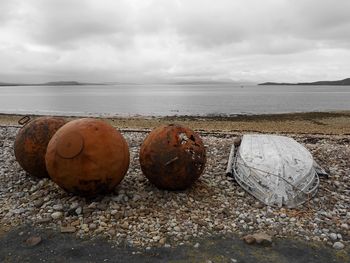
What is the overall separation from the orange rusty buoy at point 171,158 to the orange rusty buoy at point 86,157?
64 centimetres

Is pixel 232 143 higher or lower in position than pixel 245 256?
higher

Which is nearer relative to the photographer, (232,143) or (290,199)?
(290,199)

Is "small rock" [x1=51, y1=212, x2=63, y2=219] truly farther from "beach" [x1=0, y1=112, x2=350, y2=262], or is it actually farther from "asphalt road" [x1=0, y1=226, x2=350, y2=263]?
"asphalt road" [x1=0, y1=226, x2=350, y2=263]

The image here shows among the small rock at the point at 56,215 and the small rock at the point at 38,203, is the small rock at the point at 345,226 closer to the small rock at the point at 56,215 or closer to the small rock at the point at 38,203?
the small rock at the point at 56,215

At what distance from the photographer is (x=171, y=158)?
22.1 feet

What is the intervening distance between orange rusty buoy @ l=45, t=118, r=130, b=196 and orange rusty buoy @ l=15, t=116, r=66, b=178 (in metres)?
1.30

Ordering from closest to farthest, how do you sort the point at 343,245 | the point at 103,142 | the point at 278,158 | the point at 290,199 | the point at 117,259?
1. the point at 117,259
2. the point at 343,245
3. the point at 103,142
4. the point at 290,199
5. the point at 278,158

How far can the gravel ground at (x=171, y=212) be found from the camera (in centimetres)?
574

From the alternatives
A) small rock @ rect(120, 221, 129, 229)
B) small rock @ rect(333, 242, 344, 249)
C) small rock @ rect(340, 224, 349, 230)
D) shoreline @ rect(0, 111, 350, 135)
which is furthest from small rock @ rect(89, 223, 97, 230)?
shoreline @ rect(0, 111, 350, 135)

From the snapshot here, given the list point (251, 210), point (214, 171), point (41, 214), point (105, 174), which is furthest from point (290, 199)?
point (41, 214)

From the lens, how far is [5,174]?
869 cm

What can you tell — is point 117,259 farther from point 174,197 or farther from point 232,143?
point 232,143

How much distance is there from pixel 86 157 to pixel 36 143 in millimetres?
2106

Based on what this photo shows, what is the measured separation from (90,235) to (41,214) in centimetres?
133
